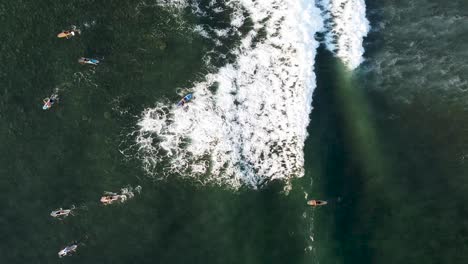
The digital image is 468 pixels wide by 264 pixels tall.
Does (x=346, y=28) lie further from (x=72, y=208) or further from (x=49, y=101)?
(x=72, y=208)

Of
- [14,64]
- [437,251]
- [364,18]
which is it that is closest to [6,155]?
[14,64]

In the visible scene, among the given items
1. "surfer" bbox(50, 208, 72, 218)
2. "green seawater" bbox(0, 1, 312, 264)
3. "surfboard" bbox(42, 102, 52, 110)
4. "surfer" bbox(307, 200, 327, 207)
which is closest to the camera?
"surfer" bbox(307, 200, 327, 207)

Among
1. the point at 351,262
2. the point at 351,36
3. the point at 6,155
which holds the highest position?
the point at 351,36

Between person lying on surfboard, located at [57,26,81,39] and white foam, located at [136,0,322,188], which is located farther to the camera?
person lying on surfboard, located at [57,26,81,39]

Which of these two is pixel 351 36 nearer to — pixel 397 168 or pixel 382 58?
pixel 382 58

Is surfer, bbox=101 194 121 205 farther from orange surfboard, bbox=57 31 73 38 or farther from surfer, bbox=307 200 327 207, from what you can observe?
surfer, bbox=307 200 327 207

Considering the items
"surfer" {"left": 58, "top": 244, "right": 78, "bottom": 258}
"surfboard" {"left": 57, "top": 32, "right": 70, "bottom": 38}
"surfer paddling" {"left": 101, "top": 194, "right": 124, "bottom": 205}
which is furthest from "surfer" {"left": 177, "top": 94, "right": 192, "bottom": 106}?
"surfer" {"left": 58, "top": 244, "right": 78, "bottom": 258}

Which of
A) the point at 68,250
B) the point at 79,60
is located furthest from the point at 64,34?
the point at 68,250
